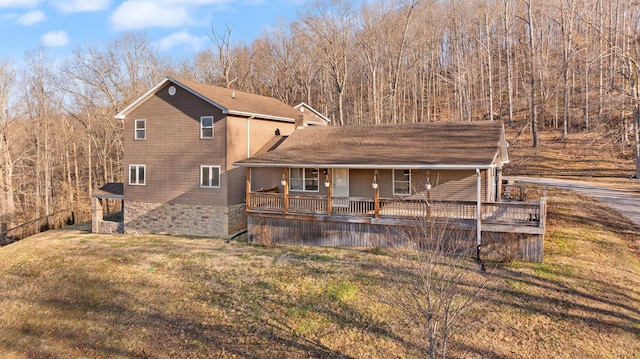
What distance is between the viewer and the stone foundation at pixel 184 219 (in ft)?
62.2

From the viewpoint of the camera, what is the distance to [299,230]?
51.3 ft

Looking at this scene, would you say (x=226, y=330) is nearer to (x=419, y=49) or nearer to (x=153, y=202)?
(x=153, y=202)

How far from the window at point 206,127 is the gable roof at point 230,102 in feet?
2.77

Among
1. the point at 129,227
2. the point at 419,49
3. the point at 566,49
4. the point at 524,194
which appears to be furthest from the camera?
the point at 419,49

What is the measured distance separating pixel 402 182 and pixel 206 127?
379 inches

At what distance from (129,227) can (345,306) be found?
1497cm

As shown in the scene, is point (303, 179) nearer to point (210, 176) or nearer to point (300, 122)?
point (210, 176)

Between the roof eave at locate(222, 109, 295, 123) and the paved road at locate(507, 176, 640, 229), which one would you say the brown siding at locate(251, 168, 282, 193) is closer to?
the roof eave at locate(222, 109, 295, 123)

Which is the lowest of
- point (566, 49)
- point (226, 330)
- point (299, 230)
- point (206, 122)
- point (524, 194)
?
point (226, 330)

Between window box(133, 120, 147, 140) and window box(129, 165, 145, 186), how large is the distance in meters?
1.51

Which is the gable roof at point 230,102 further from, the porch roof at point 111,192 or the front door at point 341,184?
the front door at point 341,184

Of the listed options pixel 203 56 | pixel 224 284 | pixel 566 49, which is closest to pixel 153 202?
pixel 224 284

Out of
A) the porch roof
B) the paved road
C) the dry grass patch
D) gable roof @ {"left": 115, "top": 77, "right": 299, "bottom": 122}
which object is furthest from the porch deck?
the dry grass patch

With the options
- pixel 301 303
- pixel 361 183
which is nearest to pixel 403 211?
pixel 361 183
